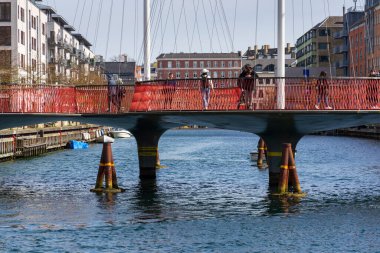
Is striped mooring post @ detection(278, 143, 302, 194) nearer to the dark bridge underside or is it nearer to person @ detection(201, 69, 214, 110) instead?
the dark bridge underside

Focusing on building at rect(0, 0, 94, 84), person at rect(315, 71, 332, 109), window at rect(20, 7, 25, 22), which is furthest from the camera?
window at rect(20, 7, 25, 22)

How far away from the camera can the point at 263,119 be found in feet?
142

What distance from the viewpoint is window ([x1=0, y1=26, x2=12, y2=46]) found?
126 meters

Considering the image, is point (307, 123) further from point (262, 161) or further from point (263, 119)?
point (262, 161)

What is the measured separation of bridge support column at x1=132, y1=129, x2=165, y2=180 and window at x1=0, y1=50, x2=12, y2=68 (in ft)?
163

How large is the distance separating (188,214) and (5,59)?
251ft

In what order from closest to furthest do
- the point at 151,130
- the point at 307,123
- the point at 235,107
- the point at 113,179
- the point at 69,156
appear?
the point at 235,107 → the point at 307,123 → the point at 113,179 → the point at 151,130 → the point at 69,156

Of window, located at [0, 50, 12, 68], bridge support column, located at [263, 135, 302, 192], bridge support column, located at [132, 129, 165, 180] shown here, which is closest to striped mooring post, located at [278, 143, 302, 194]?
bridge support column, located at [263, 135, 302, 192]

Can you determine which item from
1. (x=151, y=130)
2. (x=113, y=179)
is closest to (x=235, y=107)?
(x=113, y=179)

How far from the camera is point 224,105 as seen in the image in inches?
1644

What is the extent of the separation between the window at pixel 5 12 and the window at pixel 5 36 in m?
1.18

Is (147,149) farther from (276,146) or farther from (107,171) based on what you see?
(276,146)

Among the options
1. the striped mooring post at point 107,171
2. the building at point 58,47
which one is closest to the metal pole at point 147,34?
the striped mooring post at point 107,171

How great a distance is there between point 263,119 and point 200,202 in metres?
6.09
